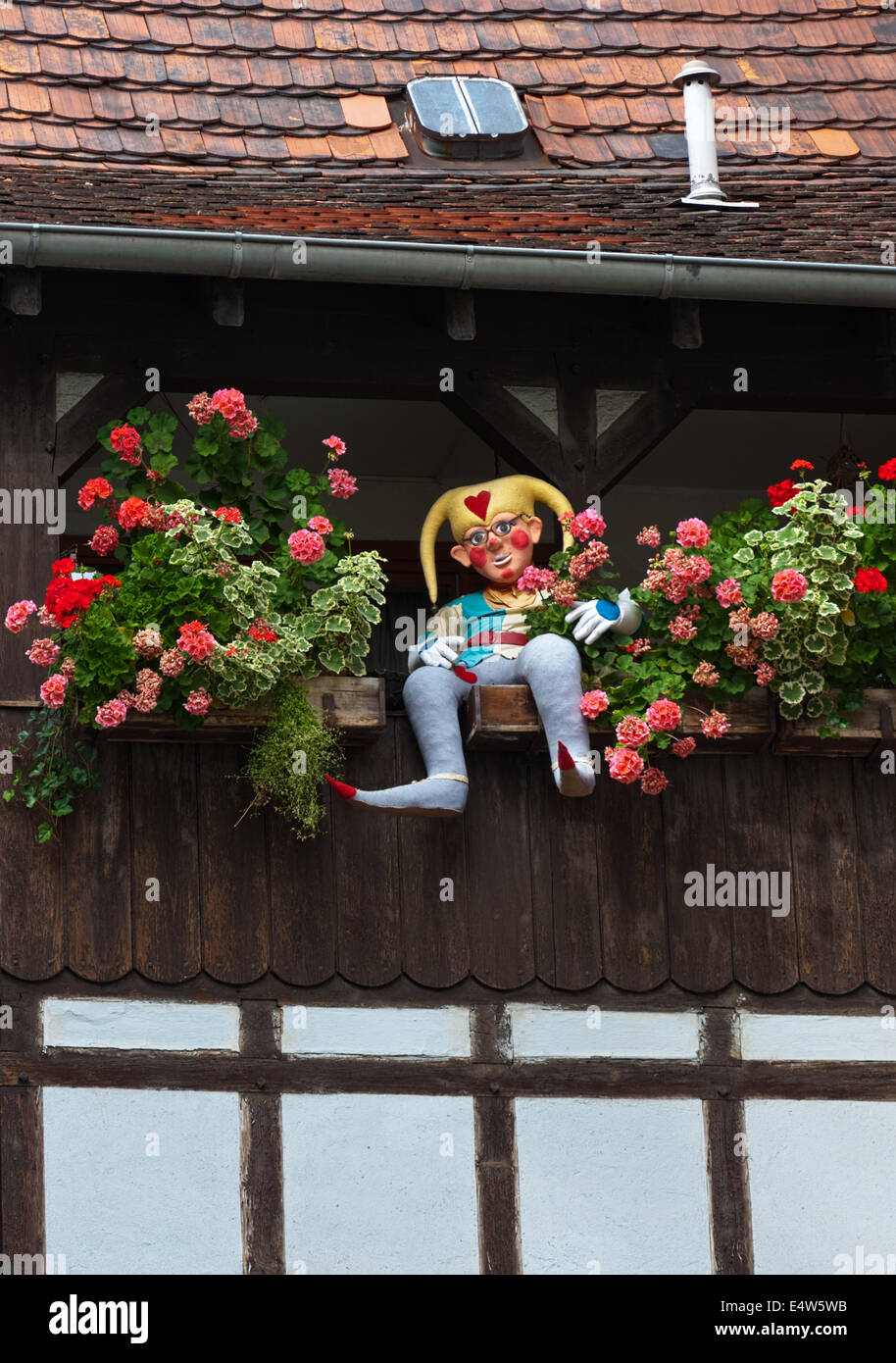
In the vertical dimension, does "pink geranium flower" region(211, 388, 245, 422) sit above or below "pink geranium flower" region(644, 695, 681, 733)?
above

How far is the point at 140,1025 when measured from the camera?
929 centimetres

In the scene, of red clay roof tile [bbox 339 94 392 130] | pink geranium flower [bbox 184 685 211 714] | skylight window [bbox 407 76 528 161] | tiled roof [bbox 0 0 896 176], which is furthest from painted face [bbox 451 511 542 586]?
red clay roof tile [bbox 339 94 392 130]

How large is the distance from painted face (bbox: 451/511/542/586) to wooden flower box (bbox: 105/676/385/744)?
27.7 inches

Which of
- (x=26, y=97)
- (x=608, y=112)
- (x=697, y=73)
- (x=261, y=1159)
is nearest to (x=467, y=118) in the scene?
(x=608, y=112)

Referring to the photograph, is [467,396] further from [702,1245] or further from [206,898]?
[702,1245]

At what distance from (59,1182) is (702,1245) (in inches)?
78.3

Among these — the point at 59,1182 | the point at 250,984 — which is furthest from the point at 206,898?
the point at 59,1182

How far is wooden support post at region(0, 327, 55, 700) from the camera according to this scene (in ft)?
31.9

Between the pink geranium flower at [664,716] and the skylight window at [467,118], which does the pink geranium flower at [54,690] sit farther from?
the skylight window at [467,118]

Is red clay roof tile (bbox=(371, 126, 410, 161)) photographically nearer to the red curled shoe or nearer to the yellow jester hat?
the yellow jester hat

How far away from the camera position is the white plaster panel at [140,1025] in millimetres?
9234

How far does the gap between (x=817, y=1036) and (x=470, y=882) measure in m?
1.22

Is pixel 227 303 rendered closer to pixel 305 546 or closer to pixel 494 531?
pixel 305 546

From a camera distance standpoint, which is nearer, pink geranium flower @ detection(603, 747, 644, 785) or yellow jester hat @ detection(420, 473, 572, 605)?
pink geranium flower @ detection(603, 747, 644, 785)
